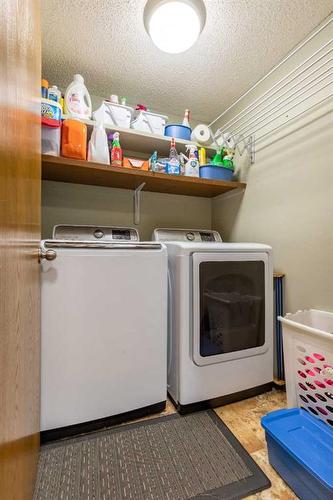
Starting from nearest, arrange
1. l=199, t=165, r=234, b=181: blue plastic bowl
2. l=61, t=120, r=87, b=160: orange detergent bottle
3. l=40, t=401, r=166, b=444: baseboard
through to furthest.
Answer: l=40, t=401, r=166, b=444: baseboard
l=61, t=120, r=87, b=160: orange detergent bottle
l=199, t=165, r=234, b=181: blue plastic bowl

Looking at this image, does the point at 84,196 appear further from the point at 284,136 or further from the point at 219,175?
the point at 284,136

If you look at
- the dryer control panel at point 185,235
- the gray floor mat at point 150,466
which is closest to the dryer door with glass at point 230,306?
the gray floor mat at point 150,466

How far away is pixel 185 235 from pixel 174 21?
1.41 m

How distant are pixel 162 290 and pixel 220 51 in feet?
5.42

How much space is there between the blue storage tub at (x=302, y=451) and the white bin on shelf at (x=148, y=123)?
6.68 feet

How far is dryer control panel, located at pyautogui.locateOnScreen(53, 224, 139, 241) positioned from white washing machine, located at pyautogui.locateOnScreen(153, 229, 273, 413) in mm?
467

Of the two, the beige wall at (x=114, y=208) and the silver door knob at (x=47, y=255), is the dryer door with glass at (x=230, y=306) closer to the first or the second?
the silver door knob at (x=47, y=255)

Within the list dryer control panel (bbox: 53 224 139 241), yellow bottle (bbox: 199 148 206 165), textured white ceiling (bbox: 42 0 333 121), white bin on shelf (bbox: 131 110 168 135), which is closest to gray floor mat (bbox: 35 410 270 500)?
dryer control panel (bbox: 53 224 139 241)

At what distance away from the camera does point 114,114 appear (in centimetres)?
187

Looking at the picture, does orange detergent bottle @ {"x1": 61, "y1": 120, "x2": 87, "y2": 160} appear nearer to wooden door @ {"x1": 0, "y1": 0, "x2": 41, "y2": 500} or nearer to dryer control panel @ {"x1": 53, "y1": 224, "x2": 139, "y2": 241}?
dryer control panel @ {"x1": 53, "y1": 224, "x2": 139, "y2": 241}

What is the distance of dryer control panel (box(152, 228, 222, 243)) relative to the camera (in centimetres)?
209

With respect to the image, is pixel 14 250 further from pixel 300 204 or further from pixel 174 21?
pixel 300 204

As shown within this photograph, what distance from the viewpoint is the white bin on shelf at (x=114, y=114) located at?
181cm

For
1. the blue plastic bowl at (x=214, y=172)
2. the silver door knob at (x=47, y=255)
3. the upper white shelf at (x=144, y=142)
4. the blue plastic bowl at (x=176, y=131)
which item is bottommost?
the silver door knob at (x=47, y=255)
